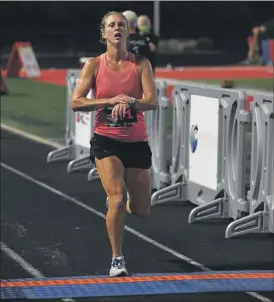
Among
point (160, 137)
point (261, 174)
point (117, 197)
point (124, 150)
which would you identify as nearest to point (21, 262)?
point (117, 197)

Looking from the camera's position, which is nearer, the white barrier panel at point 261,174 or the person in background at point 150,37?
the white barrier panel at point 261,174

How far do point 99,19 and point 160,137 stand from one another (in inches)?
1589

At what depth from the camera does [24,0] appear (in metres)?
50.9

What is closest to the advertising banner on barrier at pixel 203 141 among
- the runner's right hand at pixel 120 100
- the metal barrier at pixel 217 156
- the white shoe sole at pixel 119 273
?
the metal barrier at pixel 217 156

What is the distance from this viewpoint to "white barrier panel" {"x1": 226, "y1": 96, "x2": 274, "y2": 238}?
411 inches

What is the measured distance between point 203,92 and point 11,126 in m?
10.3

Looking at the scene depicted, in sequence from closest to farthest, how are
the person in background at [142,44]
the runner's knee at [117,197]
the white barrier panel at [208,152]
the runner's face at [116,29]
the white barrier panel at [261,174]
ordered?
the runner's face at [116,29] < the runner's knee at [117,197] < the white barrier panel at [261,174] < the white barrier panel at [208,152] < the person in background at [142,44]

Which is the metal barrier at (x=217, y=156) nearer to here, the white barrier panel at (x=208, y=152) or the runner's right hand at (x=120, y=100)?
the white barrier panel at (x=208, y=152)

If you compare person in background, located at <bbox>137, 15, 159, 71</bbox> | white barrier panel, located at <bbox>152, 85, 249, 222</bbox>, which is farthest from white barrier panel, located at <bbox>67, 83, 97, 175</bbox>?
white barrier panel, located at <bbox>152, 85, 249, 222</bbox>

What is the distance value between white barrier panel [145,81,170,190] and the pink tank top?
4.97m

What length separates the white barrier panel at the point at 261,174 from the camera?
411 inches

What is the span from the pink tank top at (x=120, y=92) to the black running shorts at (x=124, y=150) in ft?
0.18

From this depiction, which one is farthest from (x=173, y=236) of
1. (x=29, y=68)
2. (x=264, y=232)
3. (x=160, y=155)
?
(x=29, y=68)

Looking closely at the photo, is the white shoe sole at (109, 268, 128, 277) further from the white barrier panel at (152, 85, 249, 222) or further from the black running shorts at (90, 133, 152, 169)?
the white barrier panel at (152, 85, 249, 222)
